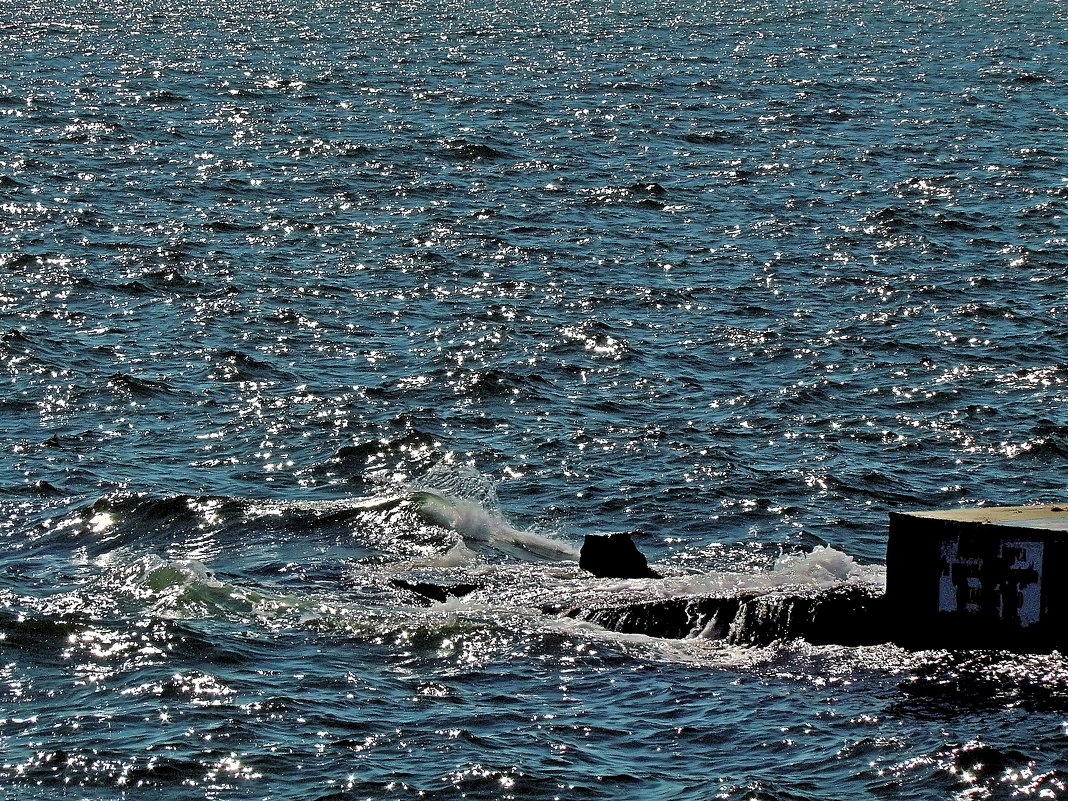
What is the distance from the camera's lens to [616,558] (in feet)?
86.8

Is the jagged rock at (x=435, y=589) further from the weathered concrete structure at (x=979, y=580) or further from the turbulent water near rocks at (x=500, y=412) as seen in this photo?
the weathered concrete structure at (x=979, y=580)

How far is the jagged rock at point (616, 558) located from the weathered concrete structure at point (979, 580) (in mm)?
4700

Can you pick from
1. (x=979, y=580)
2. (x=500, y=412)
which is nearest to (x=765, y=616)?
(x=979, y=580)

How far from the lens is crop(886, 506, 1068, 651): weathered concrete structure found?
71.5 feet

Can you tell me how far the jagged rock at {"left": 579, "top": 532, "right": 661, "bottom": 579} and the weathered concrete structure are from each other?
4700 mm

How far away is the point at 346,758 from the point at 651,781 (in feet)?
11.8

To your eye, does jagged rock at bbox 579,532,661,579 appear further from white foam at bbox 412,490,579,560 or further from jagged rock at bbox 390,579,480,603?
jagged rock at bbox 390,579,480,603

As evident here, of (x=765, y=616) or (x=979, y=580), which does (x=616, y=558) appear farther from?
(x=979, y=580)

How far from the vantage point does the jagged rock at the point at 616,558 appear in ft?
86.7

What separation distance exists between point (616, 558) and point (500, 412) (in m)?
9.93

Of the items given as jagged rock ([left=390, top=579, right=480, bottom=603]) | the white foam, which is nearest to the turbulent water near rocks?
the white foam

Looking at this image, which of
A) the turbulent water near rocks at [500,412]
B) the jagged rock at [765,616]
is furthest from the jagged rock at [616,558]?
the jagged rock at [765,616]

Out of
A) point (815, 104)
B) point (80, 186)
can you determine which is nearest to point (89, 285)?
point (80, 186)

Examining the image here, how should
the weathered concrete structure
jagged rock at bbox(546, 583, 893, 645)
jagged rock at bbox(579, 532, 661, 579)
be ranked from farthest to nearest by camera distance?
jagged rock at bbox(579, 532, 661, 579), jagged rock at bbox(546, 583, 893, 645), the weathered concrete structure
